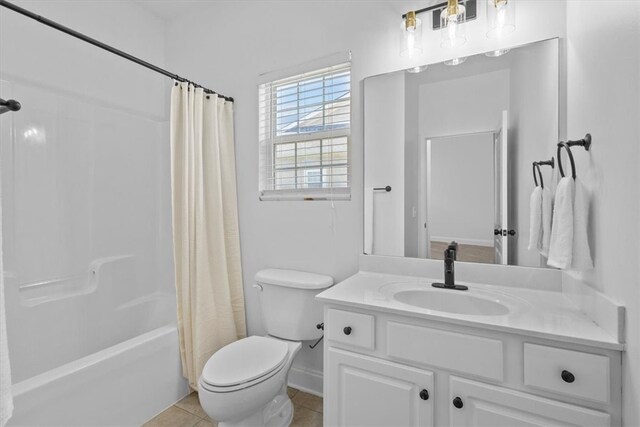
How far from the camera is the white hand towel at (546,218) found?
4.05 ft

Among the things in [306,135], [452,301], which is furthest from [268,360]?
[306,135]

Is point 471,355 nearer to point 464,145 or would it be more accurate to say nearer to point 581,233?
point 581,233

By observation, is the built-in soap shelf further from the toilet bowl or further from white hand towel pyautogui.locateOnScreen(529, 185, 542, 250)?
white hand towel pyautogui.locateOnScreen(529, 185, 542, 250)

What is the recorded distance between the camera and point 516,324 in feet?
3.33

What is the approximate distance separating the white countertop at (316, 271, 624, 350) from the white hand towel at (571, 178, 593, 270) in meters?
0.19

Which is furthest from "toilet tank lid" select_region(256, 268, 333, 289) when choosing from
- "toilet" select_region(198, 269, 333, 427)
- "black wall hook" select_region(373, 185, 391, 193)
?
"black wall hook" select_region(373, 185, 391, 193)

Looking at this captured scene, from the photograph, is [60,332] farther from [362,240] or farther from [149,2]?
[149,2]

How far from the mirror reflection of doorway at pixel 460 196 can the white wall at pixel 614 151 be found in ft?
1.19

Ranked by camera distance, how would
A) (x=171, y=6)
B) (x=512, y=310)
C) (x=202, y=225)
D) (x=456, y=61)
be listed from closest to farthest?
1. (x=512, y=310)
2. (x=456, y=61)
3. (x=202, y=225)
4. (x=171, y=6)

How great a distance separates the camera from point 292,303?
1781mm

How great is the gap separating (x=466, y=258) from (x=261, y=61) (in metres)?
1.75

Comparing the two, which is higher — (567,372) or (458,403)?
(567,372)

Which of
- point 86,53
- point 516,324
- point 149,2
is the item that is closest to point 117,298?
point 86,53

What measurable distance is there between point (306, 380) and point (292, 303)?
582mm
